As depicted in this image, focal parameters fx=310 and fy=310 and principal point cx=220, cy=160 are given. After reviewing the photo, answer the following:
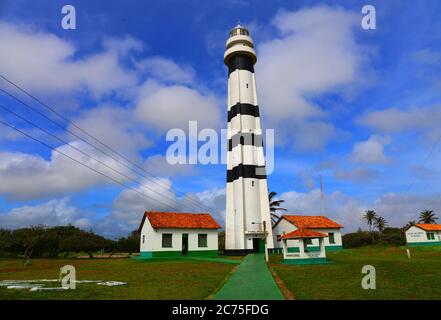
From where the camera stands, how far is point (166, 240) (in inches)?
1321

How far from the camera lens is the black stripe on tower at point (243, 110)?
1430 inches

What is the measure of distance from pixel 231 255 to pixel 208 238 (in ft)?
11.2

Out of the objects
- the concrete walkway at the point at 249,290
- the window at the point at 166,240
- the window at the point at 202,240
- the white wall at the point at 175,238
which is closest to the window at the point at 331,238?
the white wall at the point at 175,238

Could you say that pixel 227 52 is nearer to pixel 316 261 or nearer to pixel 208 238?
pixel 208 238

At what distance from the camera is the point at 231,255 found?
113ft

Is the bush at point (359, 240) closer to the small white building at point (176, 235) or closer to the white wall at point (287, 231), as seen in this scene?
the white wall at point (287, 231)

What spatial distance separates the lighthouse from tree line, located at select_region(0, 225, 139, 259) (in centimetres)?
2025

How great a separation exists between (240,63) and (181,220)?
2015 cm

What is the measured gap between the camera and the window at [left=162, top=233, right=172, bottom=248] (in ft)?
109

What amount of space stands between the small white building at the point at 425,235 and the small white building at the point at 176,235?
3212 centimetres

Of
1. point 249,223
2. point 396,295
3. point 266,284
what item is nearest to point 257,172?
point 249,223

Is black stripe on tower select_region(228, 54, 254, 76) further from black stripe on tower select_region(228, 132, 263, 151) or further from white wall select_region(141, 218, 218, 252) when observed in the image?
white wall select_region(141, 218, 218, 252)

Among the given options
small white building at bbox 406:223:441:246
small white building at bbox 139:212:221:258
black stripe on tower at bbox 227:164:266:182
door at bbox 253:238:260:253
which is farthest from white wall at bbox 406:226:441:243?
small white building at bbox 139:212:221:258
